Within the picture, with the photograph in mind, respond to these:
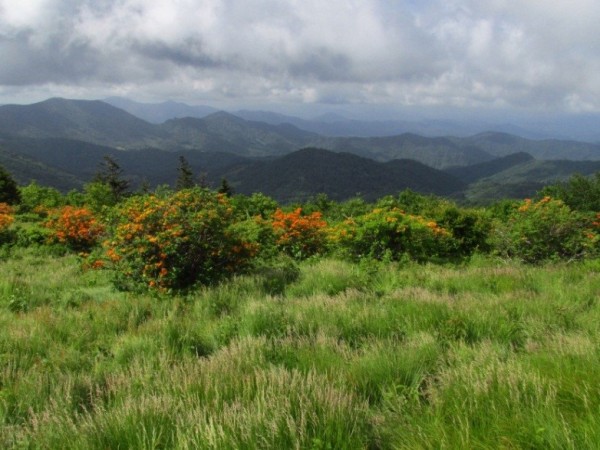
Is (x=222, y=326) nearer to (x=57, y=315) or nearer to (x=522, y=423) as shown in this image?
(x=57, y=315)

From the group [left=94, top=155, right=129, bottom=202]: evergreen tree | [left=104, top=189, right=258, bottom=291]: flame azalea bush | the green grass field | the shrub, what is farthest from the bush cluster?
[left=94, top=155, right=129, bottom=202]: evergreen tree

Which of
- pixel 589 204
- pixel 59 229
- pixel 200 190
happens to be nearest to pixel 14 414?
pixel 200 190

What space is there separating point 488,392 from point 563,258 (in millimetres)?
11754

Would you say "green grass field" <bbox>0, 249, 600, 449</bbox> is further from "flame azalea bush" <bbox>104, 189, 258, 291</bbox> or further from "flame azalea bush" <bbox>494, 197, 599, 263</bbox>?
"flame azalea bush" <bbox>494, 197, 599, 263</bbox>

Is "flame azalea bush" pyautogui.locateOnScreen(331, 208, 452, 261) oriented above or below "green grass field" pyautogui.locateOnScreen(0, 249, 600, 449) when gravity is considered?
below

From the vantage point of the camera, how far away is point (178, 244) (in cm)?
834

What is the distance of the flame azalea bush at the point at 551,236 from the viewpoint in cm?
1212

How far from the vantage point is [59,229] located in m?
16.4

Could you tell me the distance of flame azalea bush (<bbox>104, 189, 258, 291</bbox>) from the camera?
825 centimetres

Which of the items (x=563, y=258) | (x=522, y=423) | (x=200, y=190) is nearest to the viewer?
(x=522, y=423)

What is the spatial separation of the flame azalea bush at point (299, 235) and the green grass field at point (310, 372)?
24.8 ft

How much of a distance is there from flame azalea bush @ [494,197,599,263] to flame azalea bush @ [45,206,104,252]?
1471 centimetres

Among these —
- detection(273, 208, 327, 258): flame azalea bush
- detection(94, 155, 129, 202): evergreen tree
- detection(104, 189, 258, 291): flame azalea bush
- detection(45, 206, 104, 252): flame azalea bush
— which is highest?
detection(104, 189, 258, 291): flame azalea bush

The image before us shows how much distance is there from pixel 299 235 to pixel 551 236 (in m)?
7.83
